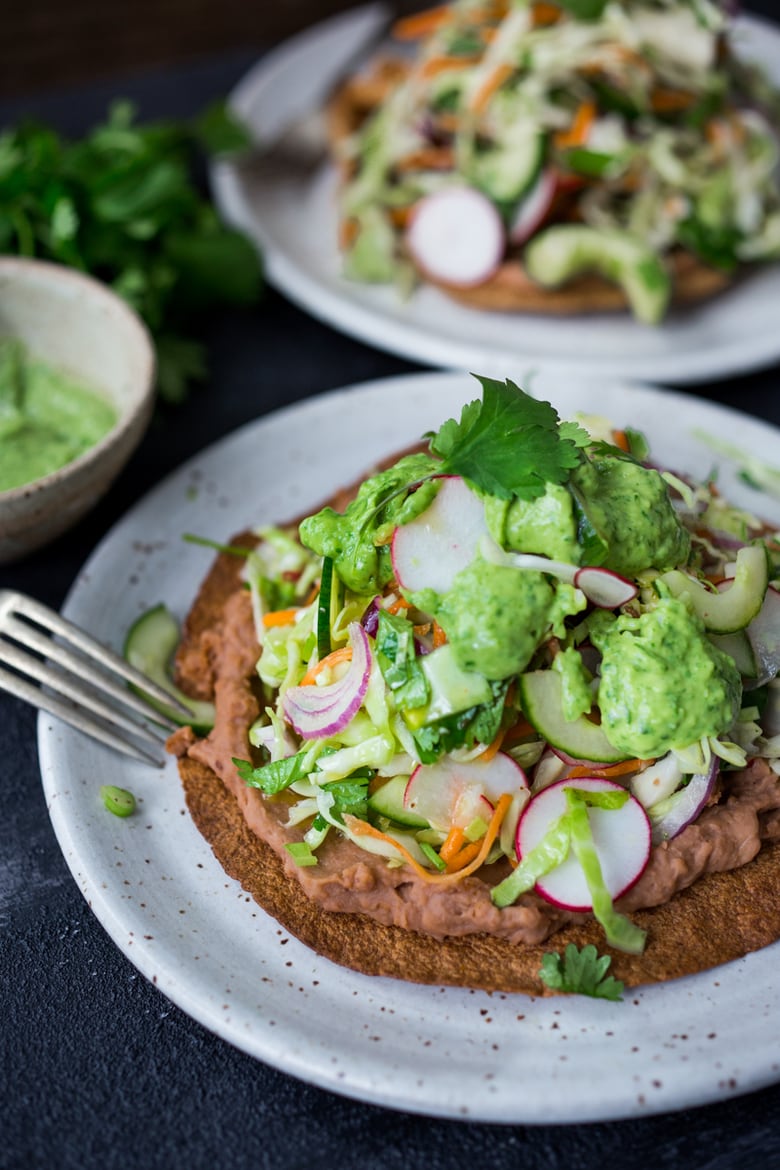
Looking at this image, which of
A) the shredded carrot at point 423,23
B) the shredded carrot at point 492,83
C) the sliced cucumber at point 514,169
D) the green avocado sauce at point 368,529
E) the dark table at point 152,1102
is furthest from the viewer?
the shredded carrot at point 423,23

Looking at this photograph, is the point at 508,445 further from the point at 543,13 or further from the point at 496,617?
the point at 543,13

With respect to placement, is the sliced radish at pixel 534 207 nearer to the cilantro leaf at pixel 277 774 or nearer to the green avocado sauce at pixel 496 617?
the green avocado sauce at pixel 496 617

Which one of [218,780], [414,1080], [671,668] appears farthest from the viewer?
[218,780]

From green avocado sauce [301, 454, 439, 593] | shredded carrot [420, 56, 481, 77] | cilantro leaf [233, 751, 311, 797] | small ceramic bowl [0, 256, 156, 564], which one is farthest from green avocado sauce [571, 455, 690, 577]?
shredded carrot [420, 56, 481, 77]

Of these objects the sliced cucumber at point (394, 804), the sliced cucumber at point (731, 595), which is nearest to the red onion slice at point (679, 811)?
the sliced cucumber at point (731, 595)

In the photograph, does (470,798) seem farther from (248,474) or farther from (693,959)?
(248,474)

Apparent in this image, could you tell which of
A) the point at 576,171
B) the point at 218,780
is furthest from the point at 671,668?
the point at 576,171
